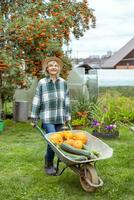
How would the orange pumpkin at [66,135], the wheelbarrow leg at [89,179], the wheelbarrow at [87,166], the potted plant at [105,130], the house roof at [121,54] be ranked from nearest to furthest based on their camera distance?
the wheelbarrow at [87,166] < the wheelbarrow leg at [89,179] < the orange pumpkin at [66,135] < the potted plant at [105,130] < the house roof at [121,54]

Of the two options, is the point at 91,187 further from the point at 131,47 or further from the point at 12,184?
the point at 131,47

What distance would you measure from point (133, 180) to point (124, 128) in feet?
17.3

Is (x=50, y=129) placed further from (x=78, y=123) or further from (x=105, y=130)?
(x=78, y=123)

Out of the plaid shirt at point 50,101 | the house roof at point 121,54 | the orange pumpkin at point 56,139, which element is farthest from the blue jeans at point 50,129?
the house roof at point 121,54

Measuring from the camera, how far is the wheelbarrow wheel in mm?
5477

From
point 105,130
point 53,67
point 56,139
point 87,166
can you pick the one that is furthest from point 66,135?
point 105,130

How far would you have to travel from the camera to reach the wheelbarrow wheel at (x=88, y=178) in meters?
5.48

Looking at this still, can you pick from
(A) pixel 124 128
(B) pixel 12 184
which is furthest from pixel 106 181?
(A) pixel 124 128

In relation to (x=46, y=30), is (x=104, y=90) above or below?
below

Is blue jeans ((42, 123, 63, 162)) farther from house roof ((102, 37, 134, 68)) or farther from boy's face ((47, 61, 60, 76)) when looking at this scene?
house roof ((102, 37, 134, 68))

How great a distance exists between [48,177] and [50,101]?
3.53ft

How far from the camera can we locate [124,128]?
1136 cm

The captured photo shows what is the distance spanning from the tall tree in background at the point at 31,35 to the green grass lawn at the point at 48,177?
8.00 ft

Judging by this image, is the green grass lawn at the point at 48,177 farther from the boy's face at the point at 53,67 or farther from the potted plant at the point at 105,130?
the boy's face at the point at 53,67
